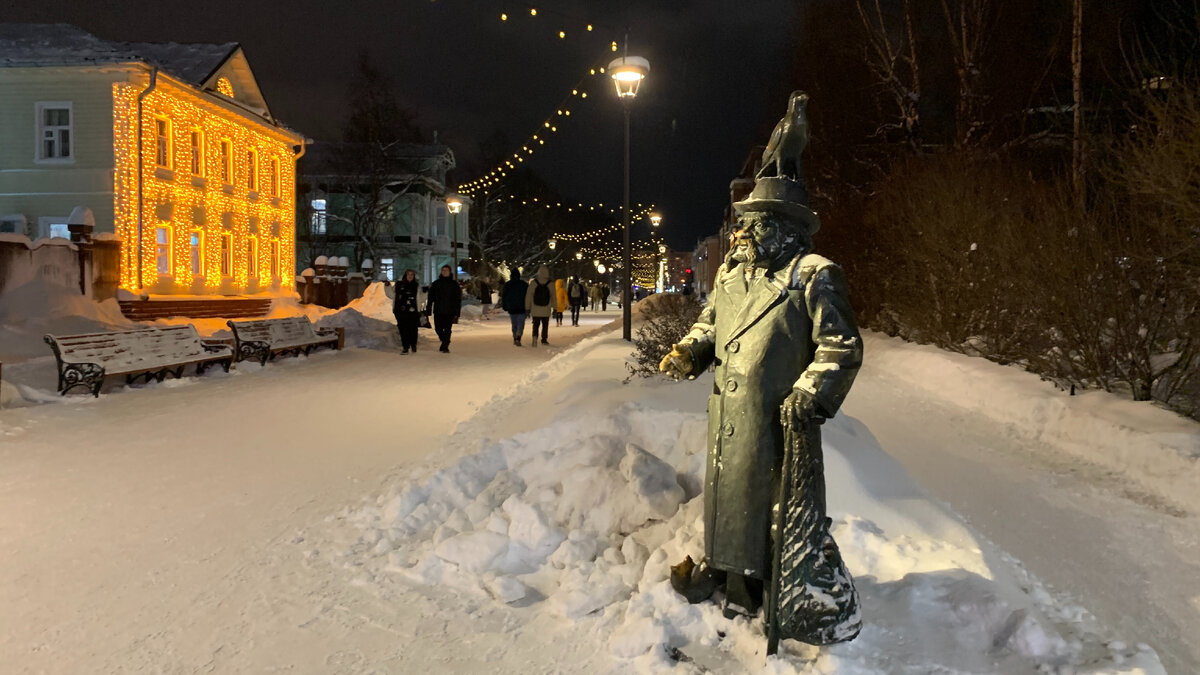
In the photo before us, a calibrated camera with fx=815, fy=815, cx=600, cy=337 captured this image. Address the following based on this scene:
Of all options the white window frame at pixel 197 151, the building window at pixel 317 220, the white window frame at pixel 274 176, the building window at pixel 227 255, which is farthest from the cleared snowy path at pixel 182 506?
the building window at pixel 317 220

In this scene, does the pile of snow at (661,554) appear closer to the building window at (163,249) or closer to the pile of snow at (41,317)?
the pile of snow at (41,317)

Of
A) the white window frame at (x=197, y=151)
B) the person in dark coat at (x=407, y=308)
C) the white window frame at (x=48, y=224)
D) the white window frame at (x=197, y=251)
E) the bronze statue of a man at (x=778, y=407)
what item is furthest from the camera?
the white window frame at (x=197, y=251)

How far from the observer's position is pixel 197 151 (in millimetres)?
28953

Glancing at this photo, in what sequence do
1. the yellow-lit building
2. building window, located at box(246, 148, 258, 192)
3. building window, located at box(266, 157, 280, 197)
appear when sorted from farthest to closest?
building window, located at box(266, 157, 280, 197), building window, located at box(246, 148, 258, 192), the yellow-lit building

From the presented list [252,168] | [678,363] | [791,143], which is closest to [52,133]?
[252,168]

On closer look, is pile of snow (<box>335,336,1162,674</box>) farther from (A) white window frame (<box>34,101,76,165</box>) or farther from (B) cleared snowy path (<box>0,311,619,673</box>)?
(A) white window frame (<box>34,101,76,165</box>)

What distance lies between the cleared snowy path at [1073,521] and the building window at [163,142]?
25.4 metres

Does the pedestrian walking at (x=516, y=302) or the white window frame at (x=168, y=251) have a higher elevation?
the white window frame at (x=168, y=251)

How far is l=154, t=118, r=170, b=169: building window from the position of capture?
26.7 meters

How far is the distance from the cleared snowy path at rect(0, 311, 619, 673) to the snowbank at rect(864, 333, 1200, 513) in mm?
6441

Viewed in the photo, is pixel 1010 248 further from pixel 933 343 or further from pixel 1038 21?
pixel 1038 21

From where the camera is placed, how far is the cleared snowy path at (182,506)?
3822 mm

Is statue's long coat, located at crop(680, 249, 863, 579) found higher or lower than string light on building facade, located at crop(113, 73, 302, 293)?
lower

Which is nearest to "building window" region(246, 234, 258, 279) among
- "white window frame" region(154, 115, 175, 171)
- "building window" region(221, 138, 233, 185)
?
"building window" region(221, 138, 233, 185)
